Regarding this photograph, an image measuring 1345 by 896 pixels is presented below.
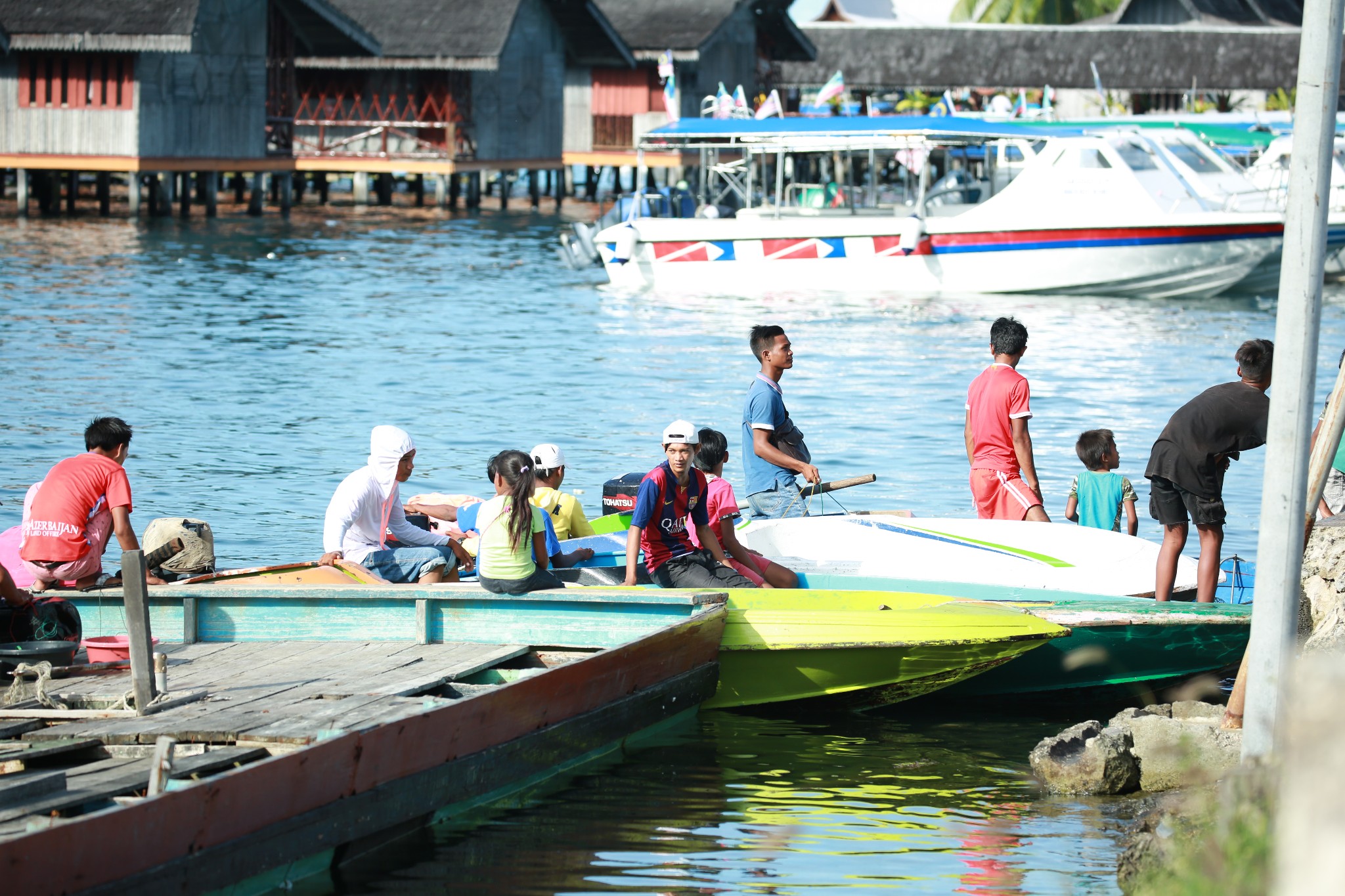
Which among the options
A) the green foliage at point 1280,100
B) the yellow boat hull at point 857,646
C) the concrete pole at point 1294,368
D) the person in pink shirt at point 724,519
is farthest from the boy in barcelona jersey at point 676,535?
the green foliage at point 1280,100

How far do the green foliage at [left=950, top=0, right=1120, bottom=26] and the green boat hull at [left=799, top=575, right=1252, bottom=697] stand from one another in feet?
195

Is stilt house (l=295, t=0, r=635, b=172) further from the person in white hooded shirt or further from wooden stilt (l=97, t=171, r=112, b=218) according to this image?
the person in white hooded shirt

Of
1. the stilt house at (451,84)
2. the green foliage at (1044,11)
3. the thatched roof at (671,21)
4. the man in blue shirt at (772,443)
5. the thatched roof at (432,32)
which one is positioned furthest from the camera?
the green foliage at (1044,11)

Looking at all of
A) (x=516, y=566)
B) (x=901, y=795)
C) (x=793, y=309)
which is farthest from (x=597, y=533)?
(x=793, y=309)

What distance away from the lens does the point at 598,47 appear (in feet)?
163

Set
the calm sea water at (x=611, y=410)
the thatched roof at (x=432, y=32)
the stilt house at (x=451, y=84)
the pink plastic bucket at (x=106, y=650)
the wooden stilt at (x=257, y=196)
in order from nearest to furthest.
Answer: the calm sea water at (x=611, y=410)
the pink plastic bucket at (x=106, y=650)
the wooden stilt at (x=257, y=196)
the thatched roof at (x=432, y=32)
the stilt house at (x=451, y=84)

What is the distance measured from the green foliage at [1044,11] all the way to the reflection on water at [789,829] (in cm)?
6035

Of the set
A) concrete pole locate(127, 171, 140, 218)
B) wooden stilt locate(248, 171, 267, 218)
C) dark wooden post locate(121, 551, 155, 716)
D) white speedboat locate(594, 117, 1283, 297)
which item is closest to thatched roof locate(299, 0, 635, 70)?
wooden stilt locate(248, 171, 267, 218)

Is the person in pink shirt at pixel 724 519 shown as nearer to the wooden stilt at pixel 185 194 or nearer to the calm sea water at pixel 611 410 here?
the calm sea water at pixel 611 410

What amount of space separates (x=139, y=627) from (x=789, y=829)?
2.83 m

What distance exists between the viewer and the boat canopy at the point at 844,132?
2639 centimetres

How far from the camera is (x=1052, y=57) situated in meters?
58.2

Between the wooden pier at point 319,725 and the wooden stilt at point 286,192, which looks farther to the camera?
the wooden stilt at point 286,192

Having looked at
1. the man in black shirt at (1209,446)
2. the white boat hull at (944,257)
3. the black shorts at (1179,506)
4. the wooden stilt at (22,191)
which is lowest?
the black shorts at (1179,506)
